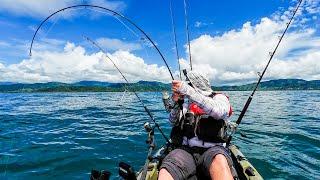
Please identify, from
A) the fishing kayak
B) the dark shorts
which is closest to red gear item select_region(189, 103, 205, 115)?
the dark shorts

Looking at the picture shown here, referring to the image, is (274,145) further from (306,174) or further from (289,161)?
(306,174)

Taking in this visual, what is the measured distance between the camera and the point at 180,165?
18.5 feet

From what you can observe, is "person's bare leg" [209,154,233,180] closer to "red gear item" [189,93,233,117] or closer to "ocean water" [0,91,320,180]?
"red gear item" [189,93,233,117]

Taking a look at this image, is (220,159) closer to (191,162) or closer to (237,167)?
(191,162)

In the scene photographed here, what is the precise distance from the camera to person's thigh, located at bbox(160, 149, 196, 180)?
5482 mm

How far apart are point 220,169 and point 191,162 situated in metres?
0.63

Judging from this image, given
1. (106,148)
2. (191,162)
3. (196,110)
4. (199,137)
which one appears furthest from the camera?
(106,148)

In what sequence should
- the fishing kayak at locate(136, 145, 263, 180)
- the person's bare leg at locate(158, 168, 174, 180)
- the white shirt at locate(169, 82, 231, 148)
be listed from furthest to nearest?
1. the fishing kayak at locate(136, 145, 263, 180)
2. the white shirt at locate(169, 82, 231, 148)
3. the person's bare leg at locate(158, 168, 174, 180)

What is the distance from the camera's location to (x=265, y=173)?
10.3 m

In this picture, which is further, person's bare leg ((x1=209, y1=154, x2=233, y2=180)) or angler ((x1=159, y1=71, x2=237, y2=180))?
angler ((x1=159, y1=71, x2=237, y2=180))

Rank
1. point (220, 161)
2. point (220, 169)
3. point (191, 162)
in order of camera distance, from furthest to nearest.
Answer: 1. point (191, 162)
2. point (220, 161)
3. point (220, 169)

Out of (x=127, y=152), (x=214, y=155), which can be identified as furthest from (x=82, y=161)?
(x=214, y=155)

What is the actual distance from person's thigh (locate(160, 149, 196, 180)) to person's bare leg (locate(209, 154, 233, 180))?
39 cm

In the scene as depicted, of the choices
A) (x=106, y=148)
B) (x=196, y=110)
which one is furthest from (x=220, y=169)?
(x=106, y=148)
